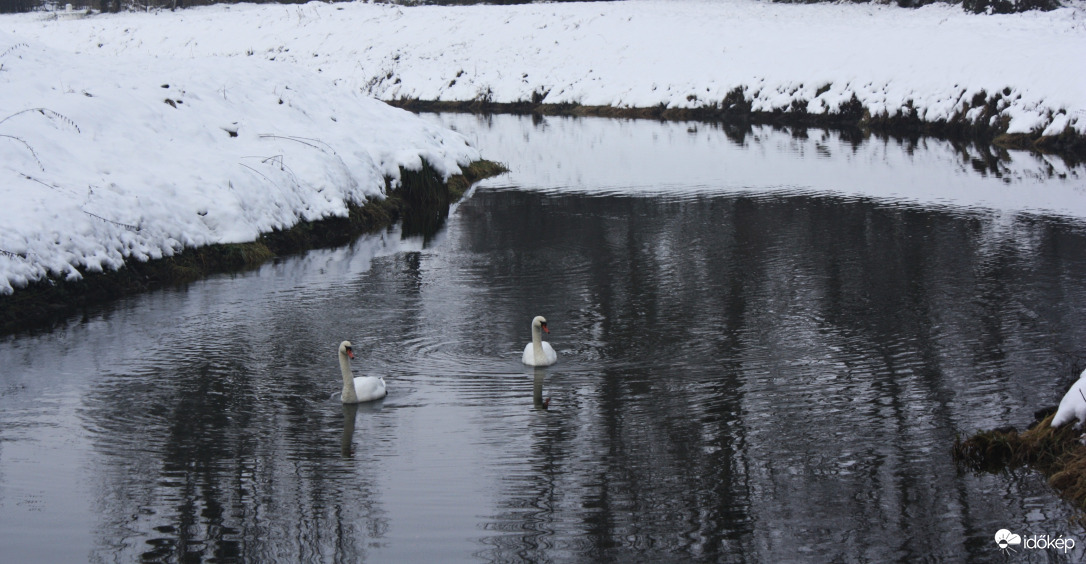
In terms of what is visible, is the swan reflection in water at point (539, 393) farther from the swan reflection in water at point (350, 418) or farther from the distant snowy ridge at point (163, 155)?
the distant snowy ridge at point (163, 155)

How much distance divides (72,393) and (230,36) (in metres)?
66.5

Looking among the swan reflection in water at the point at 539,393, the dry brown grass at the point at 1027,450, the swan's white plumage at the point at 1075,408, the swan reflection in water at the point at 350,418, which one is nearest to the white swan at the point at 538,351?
the swan reflection in water at the point at 539,393

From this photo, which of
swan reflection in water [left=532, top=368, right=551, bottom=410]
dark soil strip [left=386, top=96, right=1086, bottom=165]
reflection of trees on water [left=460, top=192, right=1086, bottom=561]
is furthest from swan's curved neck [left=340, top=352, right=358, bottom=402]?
dark soil strip [left=386, top=96, right=1086, bottom=165]

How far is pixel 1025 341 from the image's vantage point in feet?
44.7

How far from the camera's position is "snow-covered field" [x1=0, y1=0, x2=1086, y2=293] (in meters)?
18.8

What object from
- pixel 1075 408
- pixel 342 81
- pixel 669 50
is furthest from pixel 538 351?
pixel 342 81

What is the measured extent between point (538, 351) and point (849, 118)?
37.1m

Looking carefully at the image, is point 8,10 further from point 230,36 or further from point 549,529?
point 549,529

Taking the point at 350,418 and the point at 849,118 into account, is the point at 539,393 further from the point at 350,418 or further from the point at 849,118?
the point at 849,118

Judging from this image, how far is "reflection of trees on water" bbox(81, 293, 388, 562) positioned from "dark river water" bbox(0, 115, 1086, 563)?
0.12ft

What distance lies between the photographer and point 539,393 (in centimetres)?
1202

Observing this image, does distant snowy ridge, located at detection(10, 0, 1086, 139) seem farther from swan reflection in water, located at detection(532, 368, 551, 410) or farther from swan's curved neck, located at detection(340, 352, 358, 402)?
swan's curved neck, located at detection(340, 352, 358, 402)

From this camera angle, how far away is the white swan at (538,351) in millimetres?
12617

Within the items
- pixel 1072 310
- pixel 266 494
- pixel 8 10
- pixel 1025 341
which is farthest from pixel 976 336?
pixel 8 10
